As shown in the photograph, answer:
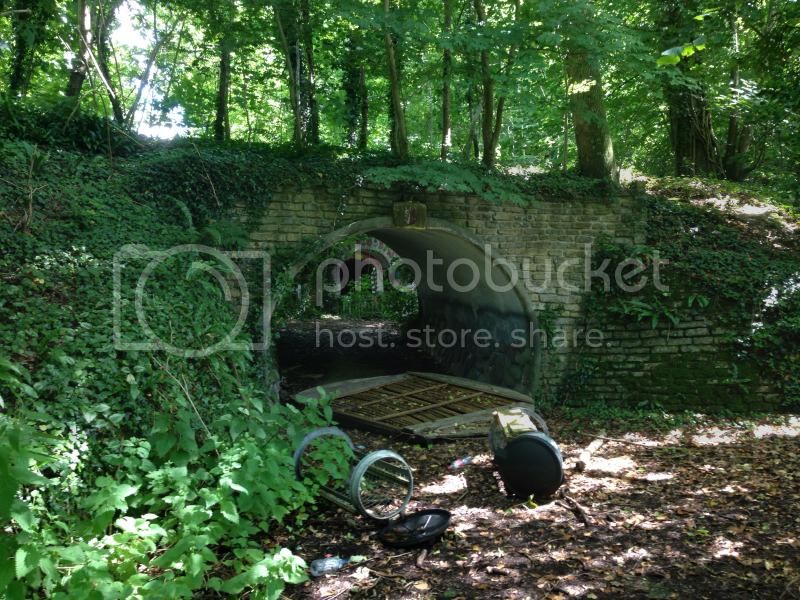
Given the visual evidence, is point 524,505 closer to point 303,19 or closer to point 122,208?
point 122,208

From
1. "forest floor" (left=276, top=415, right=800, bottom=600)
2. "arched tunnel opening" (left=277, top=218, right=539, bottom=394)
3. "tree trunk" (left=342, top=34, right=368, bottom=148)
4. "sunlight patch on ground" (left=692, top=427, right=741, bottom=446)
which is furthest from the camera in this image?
"tree trunk" (left=342, top=34, right=368, bottom=148)

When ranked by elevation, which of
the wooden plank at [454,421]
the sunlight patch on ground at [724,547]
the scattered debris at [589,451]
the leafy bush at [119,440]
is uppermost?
the leafy bush at [119,440]

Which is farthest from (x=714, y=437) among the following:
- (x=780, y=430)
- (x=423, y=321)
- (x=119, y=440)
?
(x=423, y=321)

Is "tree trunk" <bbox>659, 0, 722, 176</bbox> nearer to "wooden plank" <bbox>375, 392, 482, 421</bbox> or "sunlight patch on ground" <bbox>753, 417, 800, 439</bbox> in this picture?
"sunlight patch on ground" <bbox>753, 417, 800, 439</bbox>

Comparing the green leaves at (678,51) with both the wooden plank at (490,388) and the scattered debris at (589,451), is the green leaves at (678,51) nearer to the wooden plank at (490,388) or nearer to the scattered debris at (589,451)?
the scattered debris at (589,451)

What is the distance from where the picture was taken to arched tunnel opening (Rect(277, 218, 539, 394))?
32.5 ft

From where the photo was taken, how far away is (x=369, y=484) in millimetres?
5453

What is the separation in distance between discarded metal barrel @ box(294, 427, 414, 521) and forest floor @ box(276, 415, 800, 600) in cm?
16

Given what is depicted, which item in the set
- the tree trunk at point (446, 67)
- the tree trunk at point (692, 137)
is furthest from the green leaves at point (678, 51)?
the tree trunk at point (692, 137)

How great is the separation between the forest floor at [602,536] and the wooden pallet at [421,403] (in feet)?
3.04

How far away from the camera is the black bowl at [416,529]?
4648 millimetres

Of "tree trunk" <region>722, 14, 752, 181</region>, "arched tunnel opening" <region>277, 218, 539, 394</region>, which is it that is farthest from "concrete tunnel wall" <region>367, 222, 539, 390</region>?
"tree trunk" <region>722, 14, 752, 181</region>

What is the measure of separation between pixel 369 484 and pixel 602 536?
2.04 meters

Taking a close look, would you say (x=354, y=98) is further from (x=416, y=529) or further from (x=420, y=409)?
(x=416, y=529)
